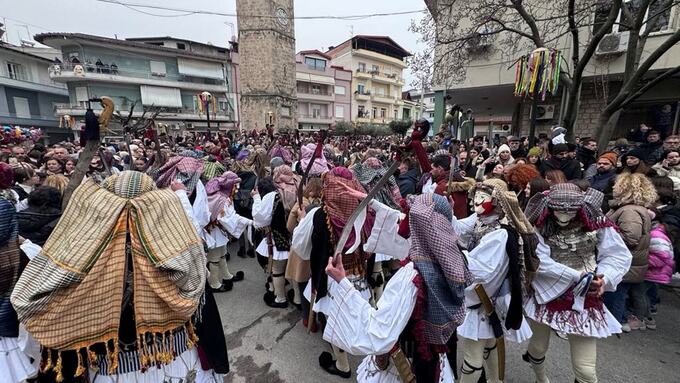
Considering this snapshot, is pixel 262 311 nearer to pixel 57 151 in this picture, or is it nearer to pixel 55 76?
pixel 57 151

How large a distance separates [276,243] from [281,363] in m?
1.34

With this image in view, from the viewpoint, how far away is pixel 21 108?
25.9m

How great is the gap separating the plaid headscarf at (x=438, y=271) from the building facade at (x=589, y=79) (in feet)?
32.5

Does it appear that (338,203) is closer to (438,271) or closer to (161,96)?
(438,271)

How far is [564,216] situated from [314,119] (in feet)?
134

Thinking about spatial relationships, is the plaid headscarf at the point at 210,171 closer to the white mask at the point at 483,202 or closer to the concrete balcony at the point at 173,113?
the white mask at the point at 483,202

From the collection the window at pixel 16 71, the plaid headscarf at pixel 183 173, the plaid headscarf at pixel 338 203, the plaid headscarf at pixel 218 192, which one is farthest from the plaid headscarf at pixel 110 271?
the window at pixel 16 71

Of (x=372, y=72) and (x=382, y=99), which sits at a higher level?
(x=372, y=72)

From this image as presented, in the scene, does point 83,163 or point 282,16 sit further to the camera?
point 282,16

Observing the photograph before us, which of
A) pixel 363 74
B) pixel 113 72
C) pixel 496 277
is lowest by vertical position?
pixel 496 277

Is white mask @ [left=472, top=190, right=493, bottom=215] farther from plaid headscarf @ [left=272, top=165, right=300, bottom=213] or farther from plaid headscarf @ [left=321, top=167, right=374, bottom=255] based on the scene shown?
plaid headscarf @ [left=272, top=165, right=300, bottom=213]

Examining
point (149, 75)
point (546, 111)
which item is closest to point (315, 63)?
point (149, 75)

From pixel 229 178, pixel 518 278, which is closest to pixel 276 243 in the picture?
pixel 229 178

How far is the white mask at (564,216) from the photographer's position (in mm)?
2221
